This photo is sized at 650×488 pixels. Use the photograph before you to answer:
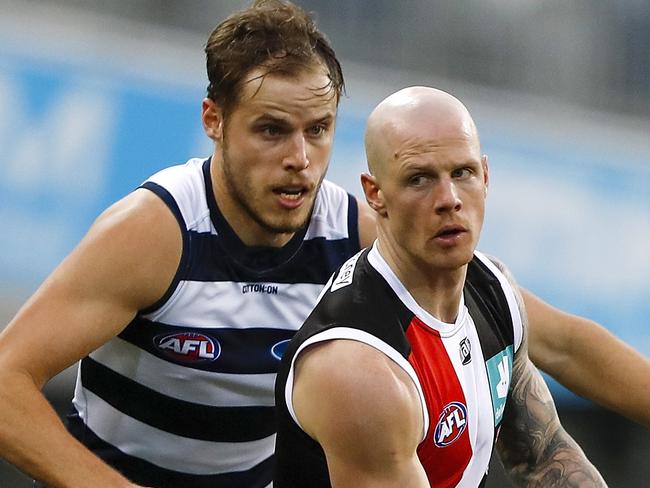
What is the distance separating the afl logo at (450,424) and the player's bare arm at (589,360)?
60 cm

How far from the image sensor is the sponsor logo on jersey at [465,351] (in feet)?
10.5

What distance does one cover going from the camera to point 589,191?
744cm

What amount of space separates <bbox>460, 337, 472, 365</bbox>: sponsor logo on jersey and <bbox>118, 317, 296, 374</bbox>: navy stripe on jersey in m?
0.63

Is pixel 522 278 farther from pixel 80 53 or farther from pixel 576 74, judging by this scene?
pixel 80 53

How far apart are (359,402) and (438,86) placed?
4.60 metres

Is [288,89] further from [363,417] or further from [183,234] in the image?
[363,417]

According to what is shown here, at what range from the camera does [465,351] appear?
3.23m

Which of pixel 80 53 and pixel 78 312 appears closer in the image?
pixel 78 312

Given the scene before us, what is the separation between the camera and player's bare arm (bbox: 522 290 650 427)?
12.0 feet

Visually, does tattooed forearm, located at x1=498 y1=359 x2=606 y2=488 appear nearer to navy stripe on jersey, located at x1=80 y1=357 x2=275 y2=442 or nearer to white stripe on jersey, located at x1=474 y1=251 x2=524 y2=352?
white stripe on jersey, located at x1=474 y1=251 x2=524 y2=352

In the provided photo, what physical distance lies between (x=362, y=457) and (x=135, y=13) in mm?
4392

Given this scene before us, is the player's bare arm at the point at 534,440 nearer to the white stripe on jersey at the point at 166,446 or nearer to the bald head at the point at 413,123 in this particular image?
the bald head at the point at 413,123

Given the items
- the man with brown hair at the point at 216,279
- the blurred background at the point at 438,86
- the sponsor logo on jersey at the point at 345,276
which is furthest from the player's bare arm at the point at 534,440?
the blurred background at the point at 438,86

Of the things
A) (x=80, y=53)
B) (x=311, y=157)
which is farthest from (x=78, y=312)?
(x=80, y=53)
